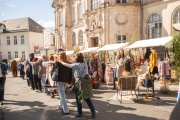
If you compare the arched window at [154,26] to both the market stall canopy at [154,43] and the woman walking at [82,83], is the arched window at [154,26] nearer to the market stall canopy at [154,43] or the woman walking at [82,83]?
the market stall canopy at [154,43]

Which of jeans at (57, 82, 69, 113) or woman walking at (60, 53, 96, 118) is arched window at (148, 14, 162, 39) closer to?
jeans at (57, 82, 69, 113)

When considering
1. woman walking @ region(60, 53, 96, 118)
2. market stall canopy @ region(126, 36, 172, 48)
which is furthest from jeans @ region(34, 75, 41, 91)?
market stall canopy @ region(126, 36, 172, 48)

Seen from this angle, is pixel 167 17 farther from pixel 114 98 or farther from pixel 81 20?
pixel 114 98

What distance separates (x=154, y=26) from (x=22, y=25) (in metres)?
36.1

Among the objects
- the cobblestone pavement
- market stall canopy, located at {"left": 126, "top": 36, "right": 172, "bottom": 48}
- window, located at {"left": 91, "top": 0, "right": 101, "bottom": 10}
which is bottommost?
the cobblestone pavement

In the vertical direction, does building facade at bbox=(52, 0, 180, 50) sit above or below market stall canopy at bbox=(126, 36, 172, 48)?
above

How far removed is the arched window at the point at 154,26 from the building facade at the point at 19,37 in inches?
1277

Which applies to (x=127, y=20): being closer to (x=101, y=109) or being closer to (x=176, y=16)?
(x=176, y=16)

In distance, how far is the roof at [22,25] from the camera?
56.1 metres

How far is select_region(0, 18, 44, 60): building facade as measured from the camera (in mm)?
55688

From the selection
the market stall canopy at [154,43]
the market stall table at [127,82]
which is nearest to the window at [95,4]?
the market stall canopy at [154,43]

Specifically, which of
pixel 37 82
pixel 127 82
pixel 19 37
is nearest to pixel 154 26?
pixel 37 82

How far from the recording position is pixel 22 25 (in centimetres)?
5684

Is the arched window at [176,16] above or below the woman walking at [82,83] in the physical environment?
above
